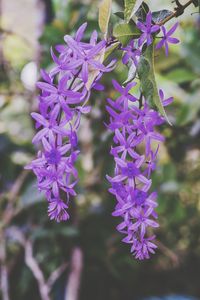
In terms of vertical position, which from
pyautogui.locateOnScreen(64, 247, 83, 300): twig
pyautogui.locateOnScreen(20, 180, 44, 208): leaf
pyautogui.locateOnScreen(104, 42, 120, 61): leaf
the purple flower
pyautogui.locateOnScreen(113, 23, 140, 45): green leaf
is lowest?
pyautogui.locateOnScreen(64, 247, 83, 300): twig

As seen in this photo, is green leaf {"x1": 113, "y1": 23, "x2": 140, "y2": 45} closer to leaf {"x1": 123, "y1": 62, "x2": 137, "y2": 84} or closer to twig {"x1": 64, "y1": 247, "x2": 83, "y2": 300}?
leaf {"x1": 123, "y1": 62, "x2": 137, "y2": 84}

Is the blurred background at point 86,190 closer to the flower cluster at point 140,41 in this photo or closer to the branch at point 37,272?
the branch at point 37,272

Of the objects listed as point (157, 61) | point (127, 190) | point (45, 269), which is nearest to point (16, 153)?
point (45, 269)

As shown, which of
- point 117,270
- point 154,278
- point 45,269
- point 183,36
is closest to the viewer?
point 183,36

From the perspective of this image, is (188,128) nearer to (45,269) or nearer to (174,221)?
(174,221)

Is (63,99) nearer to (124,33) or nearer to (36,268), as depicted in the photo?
(124,33)

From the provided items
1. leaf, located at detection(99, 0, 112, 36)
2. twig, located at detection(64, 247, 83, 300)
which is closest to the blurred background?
twig, located at detection(64, 247, 83, 300)

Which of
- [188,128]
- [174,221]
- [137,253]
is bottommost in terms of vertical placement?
[174,221]

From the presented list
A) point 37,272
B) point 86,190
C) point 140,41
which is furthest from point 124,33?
point 86,190
